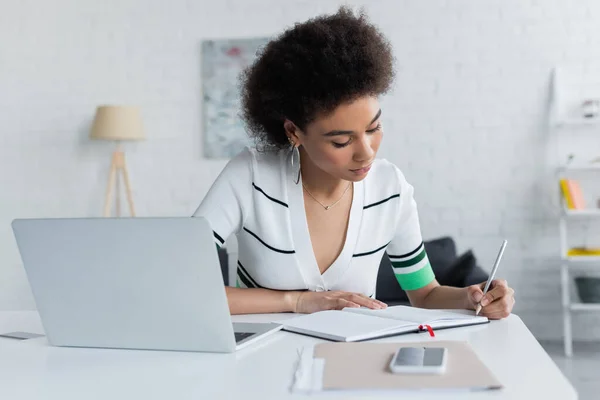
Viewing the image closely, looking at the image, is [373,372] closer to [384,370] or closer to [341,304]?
[384,370]

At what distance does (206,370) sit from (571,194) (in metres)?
3.62

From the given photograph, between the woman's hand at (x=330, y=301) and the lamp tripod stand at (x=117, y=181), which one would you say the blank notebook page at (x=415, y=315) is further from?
the lamp tripod stand at (x=117, y=181)

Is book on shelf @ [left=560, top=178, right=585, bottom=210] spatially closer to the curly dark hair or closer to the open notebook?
the curly dark hair

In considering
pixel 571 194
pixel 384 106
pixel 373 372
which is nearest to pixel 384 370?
pixel 373 372

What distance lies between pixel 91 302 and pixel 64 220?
0.15 m

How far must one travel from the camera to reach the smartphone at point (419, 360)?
0.96 meters

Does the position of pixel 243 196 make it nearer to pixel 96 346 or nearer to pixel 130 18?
pixel 96 346

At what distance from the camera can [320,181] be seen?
1879 millimetres

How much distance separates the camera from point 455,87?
4527mm

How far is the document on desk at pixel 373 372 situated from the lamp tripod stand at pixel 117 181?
3.64 meters

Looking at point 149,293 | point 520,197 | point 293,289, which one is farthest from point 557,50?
point 149,293

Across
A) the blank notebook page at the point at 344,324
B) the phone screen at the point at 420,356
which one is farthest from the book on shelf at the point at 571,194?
the phone screen at the point at 420,356

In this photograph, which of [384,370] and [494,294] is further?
[494,294]

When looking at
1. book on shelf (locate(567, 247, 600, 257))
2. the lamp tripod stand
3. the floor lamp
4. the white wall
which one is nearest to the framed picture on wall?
the white wall
